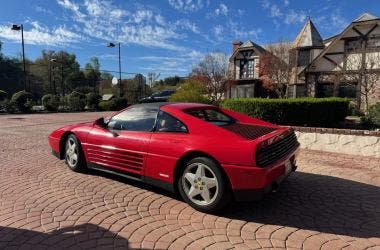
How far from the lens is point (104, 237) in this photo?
3316mm

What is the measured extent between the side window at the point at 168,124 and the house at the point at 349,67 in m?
17.8

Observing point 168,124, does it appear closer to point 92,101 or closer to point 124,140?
point 124,140

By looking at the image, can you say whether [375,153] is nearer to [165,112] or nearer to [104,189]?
[165,112]

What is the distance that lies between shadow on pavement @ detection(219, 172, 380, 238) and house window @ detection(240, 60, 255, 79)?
92.3 ft

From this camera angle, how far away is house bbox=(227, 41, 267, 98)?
31.4 m

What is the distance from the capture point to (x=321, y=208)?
413 cm

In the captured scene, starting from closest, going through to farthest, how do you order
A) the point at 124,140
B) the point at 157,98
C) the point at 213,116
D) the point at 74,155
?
the point at 124,140, the point at 213,116, the point at 74,155, the point at 157,98

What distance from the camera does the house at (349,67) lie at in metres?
20.8

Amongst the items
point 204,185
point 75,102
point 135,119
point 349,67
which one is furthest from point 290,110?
point 75,102

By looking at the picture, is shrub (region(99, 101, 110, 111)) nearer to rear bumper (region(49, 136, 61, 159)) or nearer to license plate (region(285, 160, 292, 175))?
rear bumper (region(49, 136, 61, 159))

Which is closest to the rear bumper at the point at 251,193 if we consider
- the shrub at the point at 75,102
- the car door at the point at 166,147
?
the car door at the point at 166,147

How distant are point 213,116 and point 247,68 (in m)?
28.7

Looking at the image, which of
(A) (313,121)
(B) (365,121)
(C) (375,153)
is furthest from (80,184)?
(B) (365,121)

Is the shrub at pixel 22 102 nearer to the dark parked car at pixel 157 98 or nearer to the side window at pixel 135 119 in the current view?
the dark parked car at pixel 157 98
